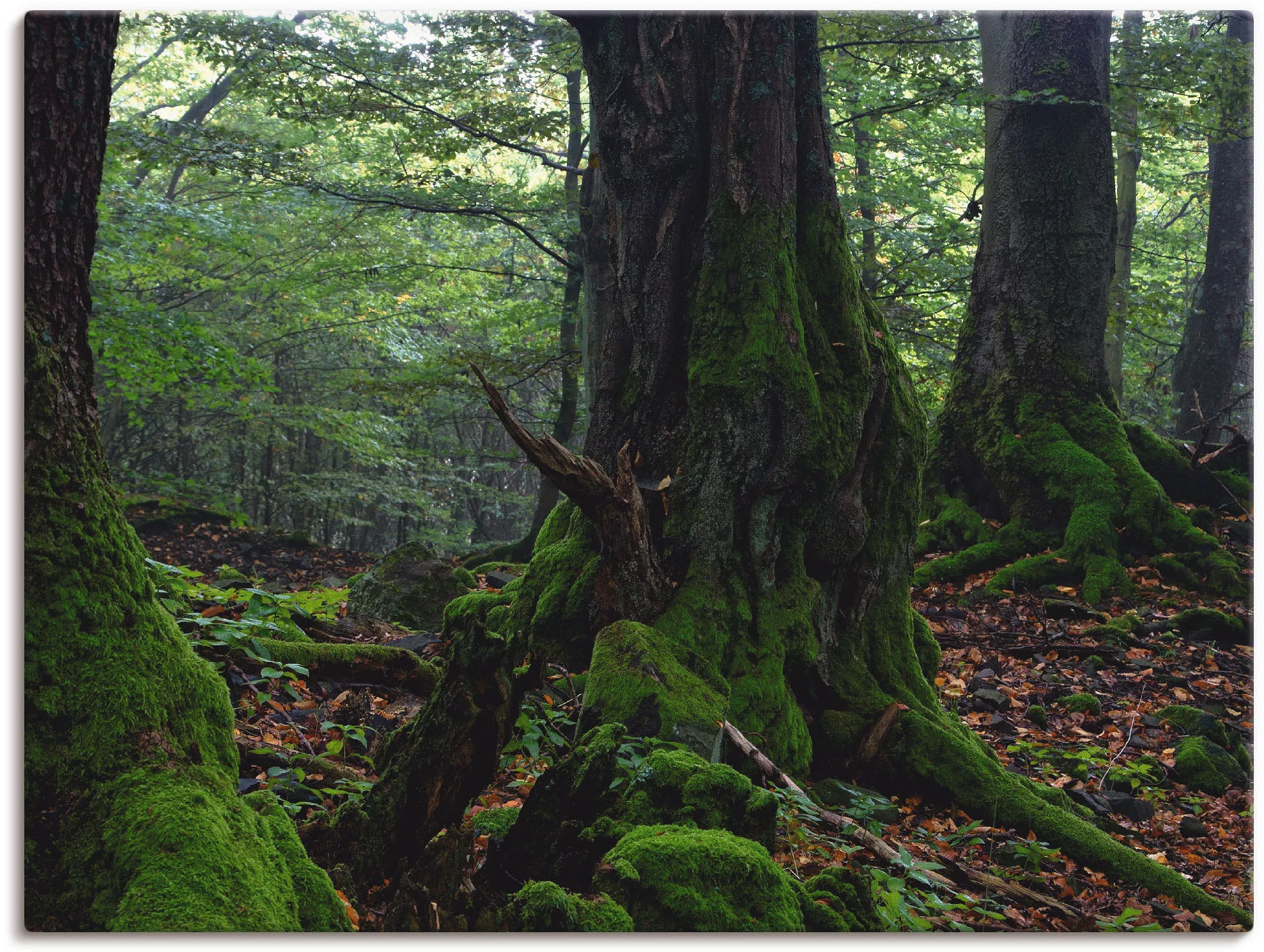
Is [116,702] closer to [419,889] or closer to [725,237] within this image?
[419,889]

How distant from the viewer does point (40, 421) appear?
2080 mm

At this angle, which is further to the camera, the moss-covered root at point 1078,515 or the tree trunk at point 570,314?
the tree trunk at point 570,314

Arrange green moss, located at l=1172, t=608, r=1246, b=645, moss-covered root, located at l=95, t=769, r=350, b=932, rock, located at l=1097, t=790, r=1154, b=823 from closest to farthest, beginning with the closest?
moss-covered root, located at l=95, t=769, r=350, b=932 → rock, located at l=1097, t=790, r=1154, b=823 → green moss, located at l=1172, t=608, r=1246, b=645

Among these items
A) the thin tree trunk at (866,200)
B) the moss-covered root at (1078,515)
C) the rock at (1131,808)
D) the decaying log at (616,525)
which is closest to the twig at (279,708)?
the decaying log at (616,525)

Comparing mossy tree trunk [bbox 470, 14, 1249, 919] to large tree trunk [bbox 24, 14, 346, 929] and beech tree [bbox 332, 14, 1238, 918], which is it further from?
large tree trunk [bbox 24, 14, 346, 929]

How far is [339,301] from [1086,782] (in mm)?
11628

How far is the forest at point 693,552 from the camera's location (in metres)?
2.09

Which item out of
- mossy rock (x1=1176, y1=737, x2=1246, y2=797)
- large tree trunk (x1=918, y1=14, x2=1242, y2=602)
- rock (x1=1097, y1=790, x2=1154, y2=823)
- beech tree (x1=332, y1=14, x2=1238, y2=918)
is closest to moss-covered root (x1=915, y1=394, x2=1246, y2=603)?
large tree trunk (x1=918, y1=14, x2=1242, y2=602)

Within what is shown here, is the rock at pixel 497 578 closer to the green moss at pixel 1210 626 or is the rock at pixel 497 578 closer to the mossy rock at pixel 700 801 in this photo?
the mossy rock at pixel 700 801

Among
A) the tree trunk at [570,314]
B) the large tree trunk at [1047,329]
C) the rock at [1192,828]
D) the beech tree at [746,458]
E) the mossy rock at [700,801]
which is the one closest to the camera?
the mossy rock at [700,801]

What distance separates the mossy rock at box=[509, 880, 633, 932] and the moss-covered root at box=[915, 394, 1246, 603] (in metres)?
6.05

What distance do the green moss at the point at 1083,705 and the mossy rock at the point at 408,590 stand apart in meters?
4.12

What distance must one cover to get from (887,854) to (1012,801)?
1278mm

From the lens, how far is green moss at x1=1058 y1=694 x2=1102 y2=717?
539 centimetres
